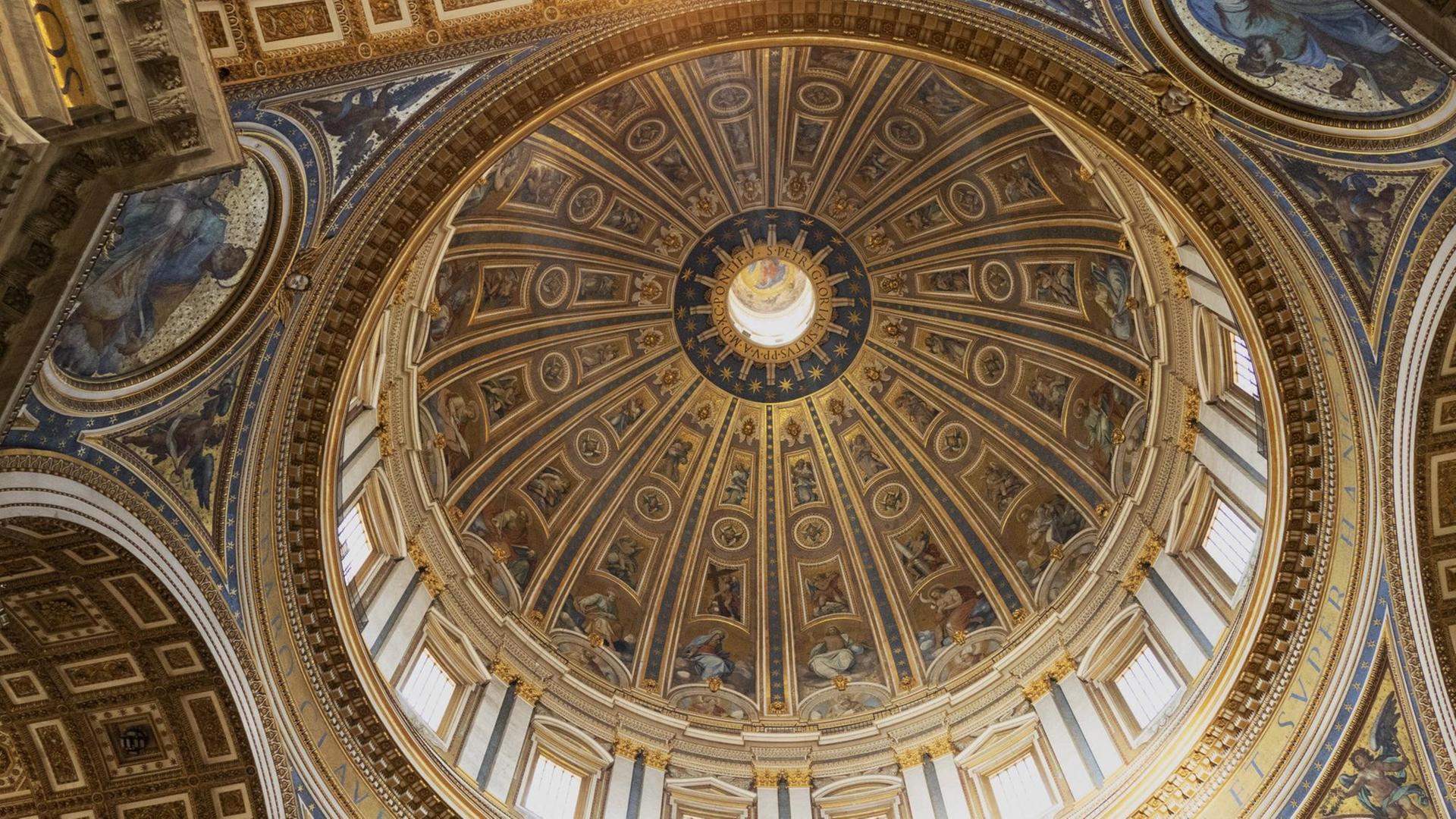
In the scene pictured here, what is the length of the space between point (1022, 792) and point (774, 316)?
1579 cm

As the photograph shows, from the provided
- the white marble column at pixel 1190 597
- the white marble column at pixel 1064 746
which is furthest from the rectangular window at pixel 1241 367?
the white marble column at pixel 1064 746

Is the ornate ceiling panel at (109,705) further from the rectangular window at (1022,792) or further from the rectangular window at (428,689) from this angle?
the rectangular window at (1022,792)

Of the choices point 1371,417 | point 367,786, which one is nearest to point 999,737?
point 1371,417

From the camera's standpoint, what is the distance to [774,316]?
1305 inches

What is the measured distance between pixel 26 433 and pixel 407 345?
10.9 m

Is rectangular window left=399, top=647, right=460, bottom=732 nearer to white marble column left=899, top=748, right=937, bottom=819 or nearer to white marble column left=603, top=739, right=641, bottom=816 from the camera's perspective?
white marble column left=603, top=739, right=641, bottom=816

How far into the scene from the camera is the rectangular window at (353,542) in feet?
61.7

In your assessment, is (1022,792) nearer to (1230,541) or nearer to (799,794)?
(799,794)

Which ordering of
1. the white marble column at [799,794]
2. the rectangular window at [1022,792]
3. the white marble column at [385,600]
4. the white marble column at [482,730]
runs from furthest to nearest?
the white marble column at [799,794] < the rectangular window at [1022,792] < the white marble column at [482,730] < the white marble column at [385,600]

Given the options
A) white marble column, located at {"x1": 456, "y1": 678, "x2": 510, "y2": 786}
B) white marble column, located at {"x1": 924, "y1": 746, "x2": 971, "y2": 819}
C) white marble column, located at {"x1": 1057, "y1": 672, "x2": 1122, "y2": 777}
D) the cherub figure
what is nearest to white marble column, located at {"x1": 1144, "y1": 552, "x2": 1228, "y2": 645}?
white marble column, located at {"x1": 1057, "y1": 672, "x2": 1122, "y2": 777}

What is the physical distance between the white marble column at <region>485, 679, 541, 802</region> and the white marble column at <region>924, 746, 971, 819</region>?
792 centimetres

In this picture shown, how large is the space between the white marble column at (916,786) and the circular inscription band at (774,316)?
11.3 meters

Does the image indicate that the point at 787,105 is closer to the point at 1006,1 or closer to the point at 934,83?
the point at 934,83

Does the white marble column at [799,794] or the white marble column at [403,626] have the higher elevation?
the white marble column at [403,626]
